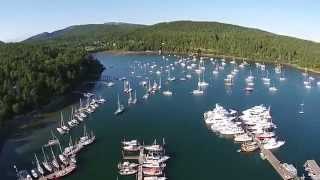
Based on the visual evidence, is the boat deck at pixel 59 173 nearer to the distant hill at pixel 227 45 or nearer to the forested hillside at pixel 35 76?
the forested hillside at pixel 35 76

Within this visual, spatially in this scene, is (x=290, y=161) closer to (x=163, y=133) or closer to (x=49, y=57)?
(x=163, y=133)

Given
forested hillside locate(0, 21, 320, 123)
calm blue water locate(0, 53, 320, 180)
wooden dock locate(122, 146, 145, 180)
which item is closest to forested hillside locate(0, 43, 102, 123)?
forested hillside locate(0, 21, 320, 123)

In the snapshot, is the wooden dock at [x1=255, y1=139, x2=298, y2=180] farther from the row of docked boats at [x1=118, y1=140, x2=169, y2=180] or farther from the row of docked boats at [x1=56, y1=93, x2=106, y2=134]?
the row of docked boats at [x1=56, y1=93, x2=106, y2=134]

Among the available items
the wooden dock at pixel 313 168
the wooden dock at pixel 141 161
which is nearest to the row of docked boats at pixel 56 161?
the wooden dock at pixel 141 161

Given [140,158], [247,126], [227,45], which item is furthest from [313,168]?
[227,45]

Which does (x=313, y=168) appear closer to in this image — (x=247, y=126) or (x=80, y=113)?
(x=247, y=126)

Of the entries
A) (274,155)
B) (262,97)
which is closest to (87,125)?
(274,155)
